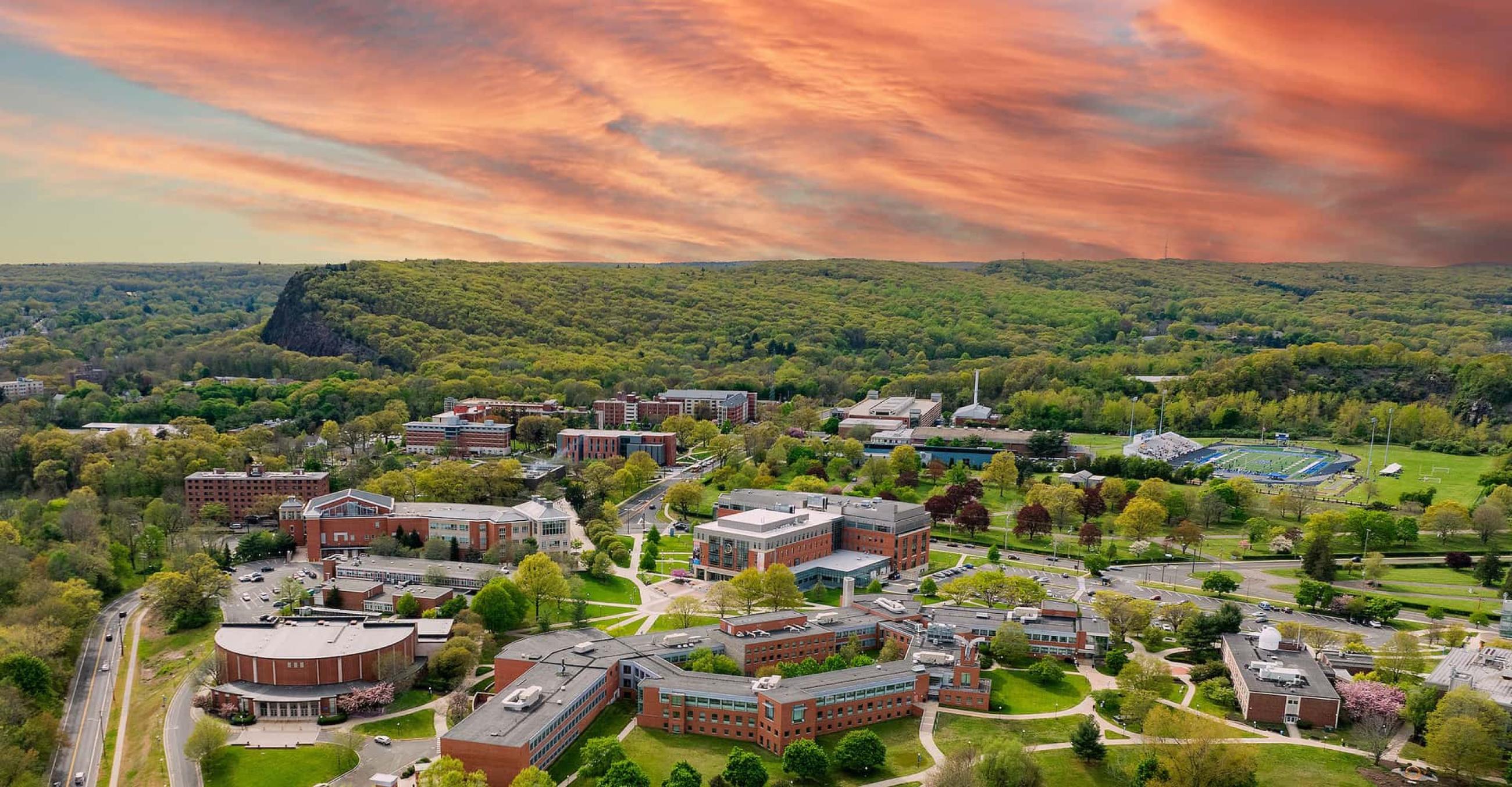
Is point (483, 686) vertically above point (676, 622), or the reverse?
point (676, 622)

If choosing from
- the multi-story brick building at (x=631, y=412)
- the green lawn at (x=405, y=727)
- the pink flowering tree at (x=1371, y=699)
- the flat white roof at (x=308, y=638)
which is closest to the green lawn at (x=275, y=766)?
the green lawn at (x=405, y=727)

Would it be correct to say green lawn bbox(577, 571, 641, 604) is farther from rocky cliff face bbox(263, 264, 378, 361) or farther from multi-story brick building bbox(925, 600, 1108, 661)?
rocky cliff face bbox(263, 264, 378, 361)

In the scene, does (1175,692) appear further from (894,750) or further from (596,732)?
(596,732)

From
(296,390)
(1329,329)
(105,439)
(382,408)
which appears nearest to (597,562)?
(105,439)

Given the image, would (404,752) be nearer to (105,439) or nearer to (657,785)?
(657,785)

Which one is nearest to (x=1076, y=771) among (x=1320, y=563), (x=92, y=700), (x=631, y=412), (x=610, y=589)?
(x=610, y=589)
